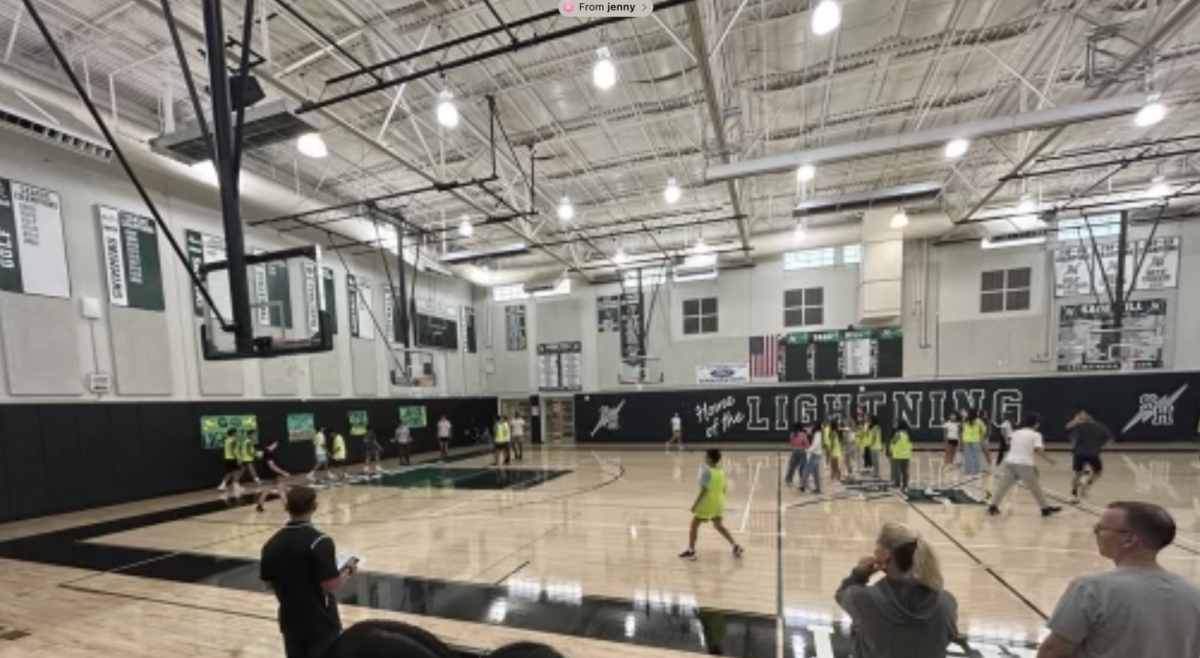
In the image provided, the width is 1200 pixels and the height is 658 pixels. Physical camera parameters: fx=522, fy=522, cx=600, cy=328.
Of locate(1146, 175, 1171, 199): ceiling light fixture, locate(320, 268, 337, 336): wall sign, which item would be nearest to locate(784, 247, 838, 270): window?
locate(1146, 175, 1171, 199): ceiling light fixture

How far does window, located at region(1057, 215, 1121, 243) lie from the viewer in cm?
1612

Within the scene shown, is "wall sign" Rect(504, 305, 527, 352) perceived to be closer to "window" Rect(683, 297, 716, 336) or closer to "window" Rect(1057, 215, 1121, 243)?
"window" Rect(683, 297, 716, 336)

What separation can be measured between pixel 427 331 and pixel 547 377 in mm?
5579

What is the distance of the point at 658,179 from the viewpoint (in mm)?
14781

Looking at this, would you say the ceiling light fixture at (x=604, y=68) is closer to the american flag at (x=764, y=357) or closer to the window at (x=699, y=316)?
the window at (x=699, y=316)

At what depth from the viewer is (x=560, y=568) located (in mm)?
6172

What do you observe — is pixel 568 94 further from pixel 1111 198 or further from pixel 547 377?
pixel 1111 198

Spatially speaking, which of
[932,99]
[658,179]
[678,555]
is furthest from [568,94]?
[678,555]

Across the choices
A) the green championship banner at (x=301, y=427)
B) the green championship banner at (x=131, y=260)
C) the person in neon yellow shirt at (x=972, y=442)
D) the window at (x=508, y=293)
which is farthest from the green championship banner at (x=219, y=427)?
the person in neon yellow shirt at (x=972, y=442)

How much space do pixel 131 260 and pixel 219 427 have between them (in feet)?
14.1

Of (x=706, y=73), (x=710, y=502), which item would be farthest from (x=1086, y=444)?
(x=706, y=73)

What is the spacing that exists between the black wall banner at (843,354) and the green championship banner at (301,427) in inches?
632

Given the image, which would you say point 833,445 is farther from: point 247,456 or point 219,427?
point 219,427

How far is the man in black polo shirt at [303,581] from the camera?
2902 mm
